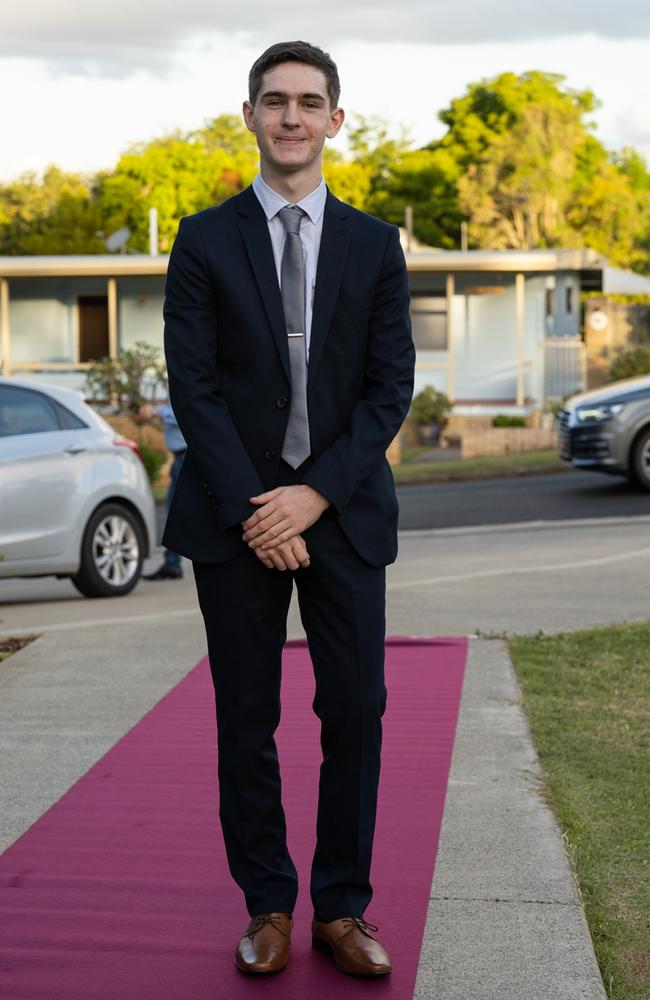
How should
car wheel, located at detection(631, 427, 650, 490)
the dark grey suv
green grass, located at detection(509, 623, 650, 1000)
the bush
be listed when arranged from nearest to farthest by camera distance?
green grass, located at detection(509, 623, 650, 1000) → the dark grey suv → car wheel, located at detection(631, 427, 650, 490) → the bush

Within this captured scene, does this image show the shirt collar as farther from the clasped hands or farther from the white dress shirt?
the clasped hands

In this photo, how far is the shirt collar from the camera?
384cm

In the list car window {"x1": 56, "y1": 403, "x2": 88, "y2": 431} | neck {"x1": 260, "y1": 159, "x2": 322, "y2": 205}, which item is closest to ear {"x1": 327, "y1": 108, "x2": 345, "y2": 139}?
neck {"x1": 260, "y1": 159, "x2": 322, "y2": 205}

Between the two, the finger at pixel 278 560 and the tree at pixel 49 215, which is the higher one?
the tree at pixel 49 215

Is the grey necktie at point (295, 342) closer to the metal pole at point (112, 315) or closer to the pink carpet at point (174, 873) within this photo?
the pink carpet at point (174, 873)

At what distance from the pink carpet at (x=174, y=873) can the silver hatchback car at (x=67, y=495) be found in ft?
13.4

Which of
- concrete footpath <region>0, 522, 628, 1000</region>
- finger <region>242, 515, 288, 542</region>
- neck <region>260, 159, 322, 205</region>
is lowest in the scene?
concrete footpath <region>0, 522, 628, 1000</region>

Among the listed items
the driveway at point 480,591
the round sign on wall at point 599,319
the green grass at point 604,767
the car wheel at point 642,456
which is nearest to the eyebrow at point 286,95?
the green grass at point 604,767

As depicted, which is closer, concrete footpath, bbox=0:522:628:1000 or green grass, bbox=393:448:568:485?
concrete footpath, bbox=0:522:628:1000

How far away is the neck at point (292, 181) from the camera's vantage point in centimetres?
383

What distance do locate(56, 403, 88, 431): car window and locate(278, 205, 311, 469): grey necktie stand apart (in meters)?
7.42

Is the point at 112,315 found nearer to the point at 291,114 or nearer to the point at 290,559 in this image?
the point at 291,114

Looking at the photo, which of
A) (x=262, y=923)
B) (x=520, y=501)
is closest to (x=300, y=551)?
(x=262, y=923)

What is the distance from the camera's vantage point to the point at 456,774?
571 centimetres
